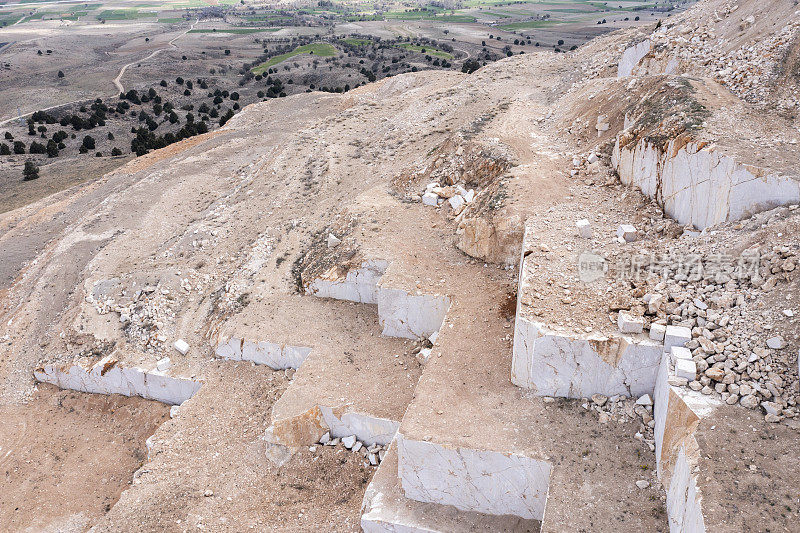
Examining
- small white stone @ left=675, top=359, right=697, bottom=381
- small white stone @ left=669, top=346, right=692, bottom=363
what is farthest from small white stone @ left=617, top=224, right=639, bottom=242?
small white stone @ left=675, top=359, right=697, bottom=381

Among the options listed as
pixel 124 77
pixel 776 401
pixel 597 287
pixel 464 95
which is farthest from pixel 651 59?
pixel 124 77

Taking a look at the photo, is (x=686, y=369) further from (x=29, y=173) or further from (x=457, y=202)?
(x=29, y=173)

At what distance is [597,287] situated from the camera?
10.8 m

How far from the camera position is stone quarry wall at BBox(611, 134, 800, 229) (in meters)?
10.5

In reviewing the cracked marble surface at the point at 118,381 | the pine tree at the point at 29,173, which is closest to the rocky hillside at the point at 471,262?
the cracked marble surface at the point at 118,381

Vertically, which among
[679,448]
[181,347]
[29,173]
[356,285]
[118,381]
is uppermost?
[679,448]

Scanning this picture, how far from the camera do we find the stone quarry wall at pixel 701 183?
34.5 ft

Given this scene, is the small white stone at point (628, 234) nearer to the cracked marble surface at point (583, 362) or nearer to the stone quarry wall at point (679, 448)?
the cracked marble surface at point (583, 362)

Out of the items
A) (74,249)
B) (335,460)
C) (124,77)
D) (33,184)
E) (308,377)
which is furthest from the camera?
(124,77)

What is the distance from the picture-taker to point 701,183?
11562 mm

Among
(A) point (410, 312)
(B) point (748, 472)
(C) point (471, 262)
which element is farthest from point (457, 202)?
(B) point (748, 472)

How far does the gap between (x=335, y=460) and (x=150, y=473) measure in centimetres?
409

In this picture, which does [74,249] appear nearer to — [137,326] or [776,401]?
[137,326]

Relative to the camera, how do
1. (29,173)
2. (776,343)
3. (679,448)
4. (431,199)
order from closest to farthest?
(679,448) < (776,343) < (431,199) < (29,173)
